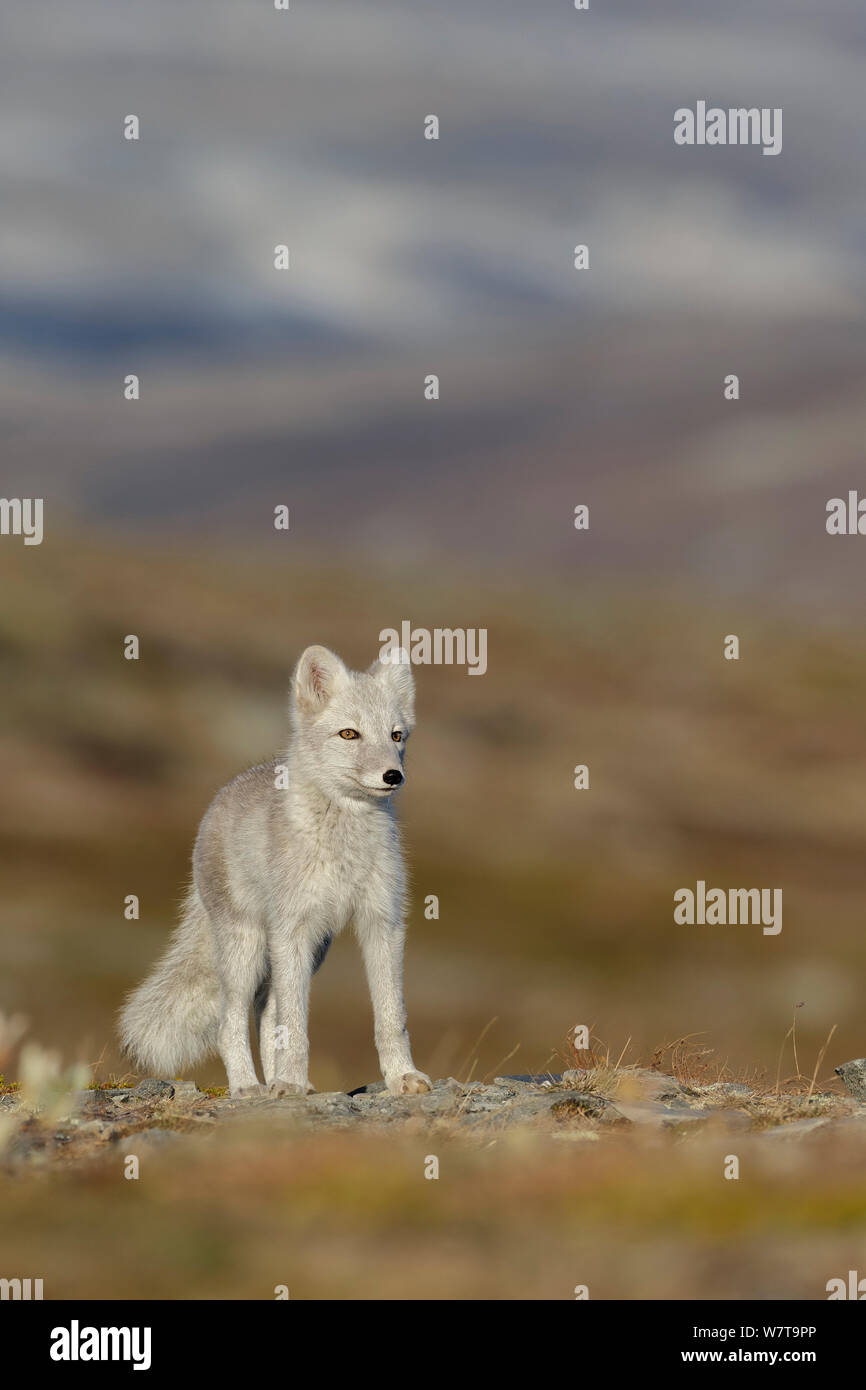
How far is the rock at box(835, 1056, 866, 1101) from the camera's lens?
13594mm

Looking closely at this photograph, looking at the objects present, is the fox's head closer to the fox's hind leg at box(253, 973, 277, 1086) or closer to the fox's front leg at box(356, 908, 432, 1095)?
the fox's front leg at box(356, 908, 432, 1095)

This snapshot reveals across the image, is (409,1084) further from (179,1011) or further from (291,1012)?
(179,1011)

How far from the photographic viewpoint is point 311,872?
12633mm

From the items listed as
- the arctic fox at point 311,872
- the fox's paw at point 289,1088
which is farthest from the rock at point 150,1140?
the arctic fox at point 311,872

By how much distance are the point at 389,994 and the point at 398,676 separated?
2.60 meters

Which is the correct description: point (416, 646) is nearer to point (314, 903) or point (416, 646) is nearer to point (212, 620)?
point (314, 903)

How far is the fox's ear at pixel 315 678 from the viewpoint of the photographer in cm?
1275

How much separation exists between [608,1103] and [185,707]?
67048 mm

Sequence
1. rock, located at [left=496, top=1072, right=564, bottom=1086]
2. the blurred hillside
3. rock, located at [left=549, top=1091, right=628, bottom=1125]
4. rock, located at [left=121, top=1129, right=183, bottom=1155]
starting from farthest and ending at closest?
the blurred hillside < rock, located at [left=496, top=1072, right=564, bottom=1086] < rock, located at [left=549, top=1091, right=628, bottom=1125] < rock, located at [left=121, top=1129, right=183, bottom=1155]

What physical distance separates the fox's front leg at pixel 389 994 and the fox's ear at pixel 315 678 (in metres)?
1.75

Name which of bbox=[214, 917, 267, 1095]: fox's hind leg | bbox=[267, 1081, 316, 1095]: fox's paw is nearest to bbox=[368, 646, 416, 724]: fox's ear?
bbox=[214, 917, 267, 1095]: fox's hind leg

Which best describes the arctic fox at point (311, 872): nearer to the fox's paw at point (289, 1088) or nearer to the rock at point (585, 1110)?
the fox's paw at point (289, 1088)

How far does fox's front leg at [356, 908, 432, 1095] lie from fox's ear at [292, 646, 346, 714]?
1.75 metres


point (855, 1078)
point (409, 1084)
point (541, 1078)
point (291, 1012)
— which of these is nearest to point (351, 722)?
point (291, 1012)
